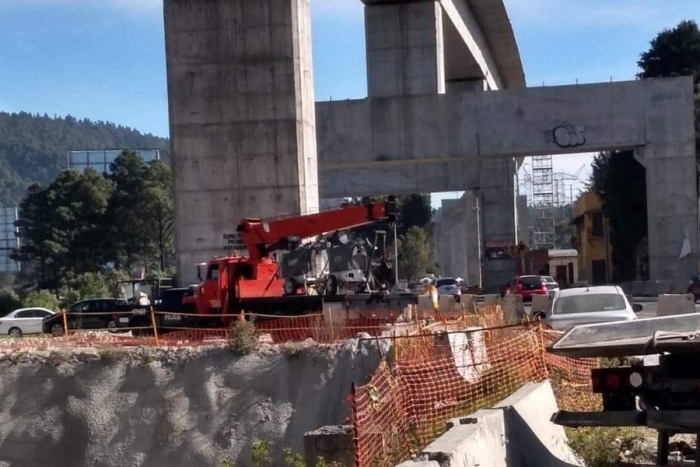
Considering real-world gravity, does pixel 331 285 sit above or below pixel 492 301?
above

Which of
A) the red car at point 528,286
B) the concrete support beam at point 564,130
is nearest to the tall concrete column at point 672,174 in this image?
the concrete support beam at point 564,130

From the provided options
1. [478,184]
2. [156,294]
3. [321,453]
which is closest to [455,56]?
[478,184]

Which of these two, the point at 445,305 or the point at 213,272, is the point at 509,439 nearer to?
the point at 213,272

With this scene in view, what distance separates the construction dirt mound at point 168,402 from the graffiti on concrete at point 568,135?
28.2 meters

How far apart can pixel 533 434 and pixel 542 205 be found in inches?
3941

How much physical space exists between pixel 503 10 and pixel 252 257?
86.7 feet

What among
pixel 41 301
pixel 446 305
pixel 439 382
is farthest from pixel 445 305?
pixel 41 301

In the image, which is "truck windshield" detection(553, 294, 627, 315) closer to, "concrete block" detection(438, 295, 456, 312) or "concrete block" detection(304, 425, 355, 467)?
"concrete block" detection(438, 295, 456, 312)

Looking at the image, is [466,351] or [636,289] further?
[636,289]

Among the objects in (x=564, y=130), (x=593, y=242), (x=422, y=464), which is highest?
(x=564, y=130)

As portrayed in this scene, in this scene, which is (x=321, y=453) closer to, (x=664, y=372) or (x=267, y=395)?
(x=664, y=372)

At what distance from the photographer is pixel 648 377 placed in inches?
336

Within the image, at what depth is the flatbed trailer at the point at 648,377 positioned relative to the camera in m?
8.20

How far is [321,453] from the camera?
10.9 metres
